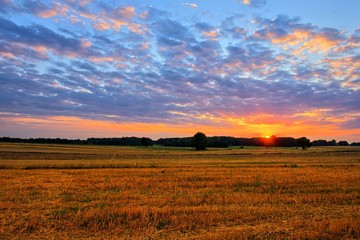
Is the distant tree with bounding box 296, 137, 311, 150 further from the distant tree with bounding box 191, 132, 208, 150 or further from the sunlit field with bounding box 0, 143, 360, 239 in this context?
the sunlit field with bounding box 0, 143, 360, 239

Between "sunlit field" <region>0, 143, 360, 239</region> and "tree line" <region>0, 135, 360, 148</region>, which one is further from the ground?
"tree line" <region>0, 135, 360, 148</region>

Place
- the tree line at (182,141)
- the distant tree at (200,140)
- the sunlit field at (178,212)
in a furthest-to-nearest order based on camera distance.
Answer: the tree line at (182,141) < the distant tree at (200,140) < the sunlit field at (178,212)

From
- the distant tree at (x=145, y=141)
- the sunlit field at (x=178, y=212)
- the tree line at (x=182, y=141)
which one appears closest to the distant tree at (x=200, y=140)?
the tree line at (x=182, y=141)

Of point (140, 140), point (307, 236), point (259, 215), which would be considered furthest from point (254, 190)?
point (140, 140)

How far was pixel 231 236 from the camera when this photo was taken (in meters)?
9.27

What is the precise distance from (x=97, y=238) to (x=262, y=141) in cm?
17145

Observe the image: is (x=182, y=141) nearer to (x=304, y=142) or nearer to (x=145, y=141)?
(x=145, y=141)

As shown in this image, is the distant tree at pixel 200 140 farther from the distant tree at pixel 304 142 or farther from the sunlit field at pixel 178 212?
the sunlit field at pixel 178 212

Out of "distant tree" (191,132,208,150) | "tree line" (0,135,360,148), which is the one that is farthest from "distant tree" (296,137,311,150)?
"distant tree" (191,132,208,150)

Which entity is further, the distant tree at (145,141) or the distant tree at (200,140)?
the distant tree at (145,141)

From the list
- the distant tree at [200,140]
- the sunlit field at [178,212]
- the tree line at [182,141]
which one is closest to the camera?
the sunlit field at [178,212]

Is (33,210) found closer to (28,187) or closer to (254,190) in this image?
(28,187)

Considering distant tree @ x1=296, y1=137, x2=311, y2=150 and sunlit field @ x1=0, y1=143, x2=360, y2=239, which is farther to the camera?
distant tree @ x1=296, y1=137, x2=311, y2=150

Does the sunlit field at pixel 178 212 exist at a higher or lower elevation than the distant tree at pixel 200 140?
lower
